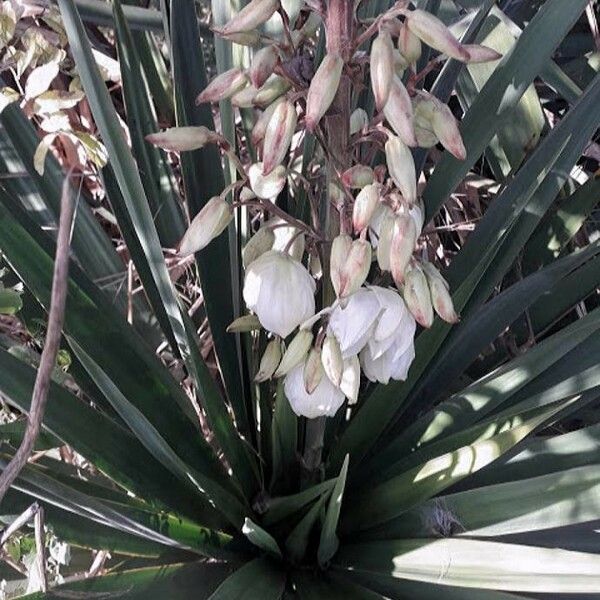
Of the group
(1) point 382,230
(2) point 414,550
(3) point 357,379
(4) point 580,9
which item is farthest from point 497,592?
(4) point 580,9

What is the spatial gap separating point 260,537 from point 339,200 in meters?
0.34

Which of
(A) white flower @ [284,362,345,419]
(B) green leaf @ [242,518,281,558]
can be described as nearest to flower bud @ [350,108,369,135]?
(A) white flower @ [284,362,345,419]

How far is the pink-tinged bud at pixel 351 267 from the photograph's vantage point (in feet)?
2.06

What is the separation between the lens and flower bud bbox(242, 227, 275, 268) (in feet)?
2.42

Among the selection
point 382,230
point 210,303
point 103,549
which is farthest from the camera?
point 210,303

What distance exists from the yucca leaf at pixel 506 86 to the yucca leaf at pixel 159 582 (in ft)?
1.49

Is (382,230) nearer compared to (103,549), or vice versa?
(382,230)

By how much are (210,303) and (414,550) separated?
34 cm

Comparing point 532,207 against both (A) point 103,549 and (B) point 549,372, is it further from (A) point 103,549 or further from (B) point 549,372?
(A) point 103,549

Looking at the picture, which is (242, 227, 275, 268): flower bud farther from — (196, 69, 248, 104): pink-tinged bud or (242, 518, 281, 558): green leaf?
(242, 518, 281, 558): green leaf

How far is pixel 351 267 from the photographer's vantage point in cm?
63

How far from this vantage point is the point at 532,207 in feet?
3.26

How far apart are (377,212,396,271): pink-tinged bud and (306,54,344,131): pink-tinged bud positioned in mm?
94

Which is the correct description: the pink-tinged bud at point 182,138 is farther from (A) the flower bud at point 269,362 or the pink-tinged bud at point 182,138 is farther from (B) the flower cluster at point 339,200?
(A) the flower bud at point 269,362
